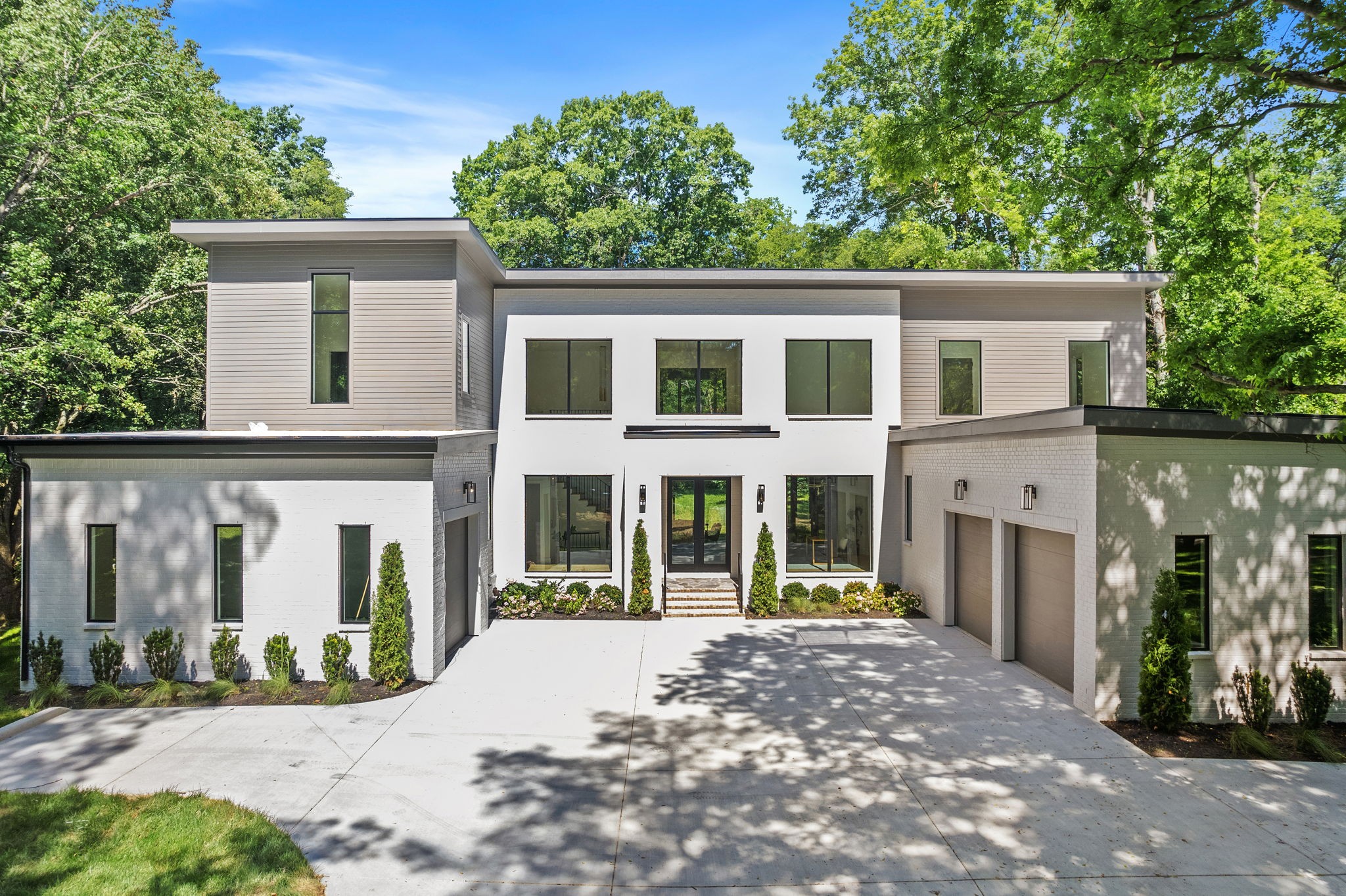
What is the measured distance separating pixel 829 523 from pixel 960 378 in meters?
4.81

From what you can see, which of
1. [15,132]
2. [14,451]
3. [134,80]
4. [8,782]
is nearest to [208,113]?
[134,80]

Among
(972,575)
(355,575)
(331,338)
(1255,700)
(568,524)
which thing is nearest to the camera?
(1255,700)

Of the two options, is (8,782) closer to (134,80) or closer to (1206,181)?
(134,80)

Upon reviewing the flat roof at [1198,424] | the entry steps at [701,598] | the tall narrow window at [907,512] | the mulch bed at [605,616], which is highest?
the flat roof at [1198,424]

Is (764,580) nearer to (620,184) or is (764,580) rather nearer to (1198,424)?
(1198,424)

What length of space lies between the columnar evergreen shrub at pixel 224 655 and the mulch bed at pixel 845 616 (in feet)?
29.9

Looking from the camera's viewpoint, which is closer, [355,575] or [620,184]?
[355,575]

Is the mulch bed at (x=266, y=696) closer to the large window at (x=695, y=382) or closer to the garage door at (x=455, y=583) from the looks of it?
the garage door at (x=455, y=583)

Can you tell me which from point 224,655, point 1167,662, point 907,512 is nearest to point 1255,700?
point 1167,662

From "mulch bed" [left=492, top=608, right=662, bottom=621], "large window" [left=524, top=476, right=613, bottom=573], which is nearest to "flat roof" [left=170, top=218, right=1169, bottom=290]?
"large window" [left=524, top=476, right=613, bottom=573]

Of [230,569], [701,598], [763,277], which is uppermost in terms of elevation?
[763,277]

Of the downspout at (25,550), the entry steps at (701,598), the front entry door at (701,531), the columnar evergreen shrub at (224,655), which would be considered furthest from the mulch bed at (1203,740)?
the downspout at (25,550)

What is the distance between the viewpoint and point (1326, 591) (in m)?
8.84

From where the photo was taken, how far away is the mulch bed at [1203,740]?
764 cm
